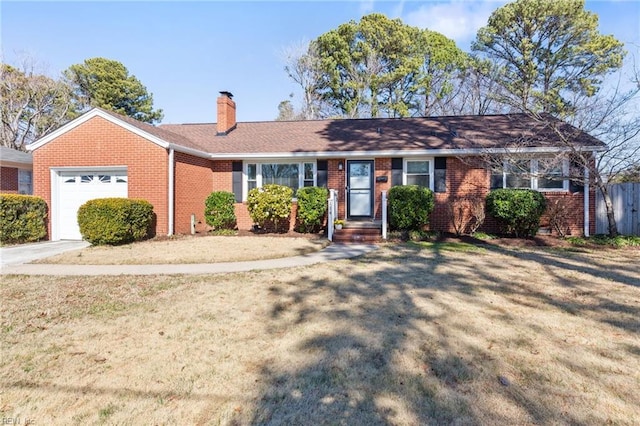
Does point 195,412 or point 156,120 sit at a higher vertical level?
point 156,120

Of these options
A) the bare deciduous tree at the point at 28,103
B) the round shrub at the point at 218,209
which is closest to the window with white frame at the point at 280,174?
the round shrub at the point at 218,209

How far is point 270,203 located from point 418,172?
5062 mm

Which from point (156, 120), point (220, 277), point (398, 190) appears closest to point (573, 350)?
point (220, 277)

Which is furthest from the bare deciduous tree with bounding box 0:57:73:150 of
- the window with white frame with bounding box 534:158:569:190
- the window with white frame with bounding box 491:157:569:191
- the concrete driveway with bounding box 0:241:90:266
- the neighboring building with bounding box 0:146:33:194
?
the window with white frame with bounding box 534:158:569:190

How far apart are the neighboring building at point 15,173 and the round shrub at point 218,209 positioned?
311 inches

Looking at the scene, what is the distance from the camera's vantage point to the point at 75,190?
10961 millimetres

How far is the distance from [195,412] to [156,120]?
35.7m

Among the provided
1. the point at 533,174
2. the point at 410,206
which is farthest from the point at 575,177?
the point at 410,206

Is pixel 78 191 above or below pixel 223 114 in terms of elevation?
below

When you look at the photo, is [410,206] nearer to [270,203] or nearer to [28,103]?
[270,203]

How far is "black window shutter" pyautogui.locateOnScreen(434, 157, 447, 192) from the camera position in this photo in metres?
11.4

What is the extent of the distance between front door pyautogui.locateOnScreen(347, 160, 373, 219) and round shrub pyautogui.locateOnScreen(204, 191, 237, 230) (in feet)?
13.5

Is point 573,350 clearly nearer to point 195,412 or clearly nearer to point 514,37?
point 195,412

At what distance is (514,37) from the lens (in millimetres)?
21422
